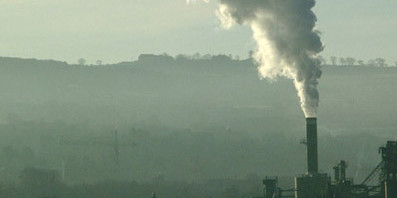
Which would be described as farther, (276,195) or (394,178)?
(276,195)

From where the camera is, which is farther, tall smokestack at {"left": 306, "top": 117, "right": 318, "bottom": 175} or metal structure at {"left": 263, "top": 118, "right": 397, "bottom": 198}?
tall smokestack at {"left": 306, "top": 117, "right": 318, "bottom": 175}

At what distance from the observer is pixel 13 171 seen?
151m

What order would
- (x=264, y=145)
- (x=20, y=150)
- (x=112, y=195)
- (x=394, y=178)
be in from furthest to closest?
1. (x=264, y=145)
2. (x=20, y=150)
3. (x=112, y=195)
4. (x=394, y=178)

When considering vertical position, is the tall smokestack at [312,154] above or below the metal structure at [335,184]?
above

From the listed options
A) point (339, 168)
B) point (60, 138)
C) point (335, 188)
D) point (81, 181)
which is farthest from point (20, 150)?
point (335, 188)

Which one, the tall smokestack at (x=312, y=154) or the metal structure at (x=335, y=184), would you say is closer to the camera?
the metal structure at (x=335, y=184)

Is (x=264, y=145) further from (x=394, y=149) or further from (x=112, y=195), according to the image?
(x=394, y=149)

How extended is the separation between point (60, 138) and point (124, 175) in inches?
1334

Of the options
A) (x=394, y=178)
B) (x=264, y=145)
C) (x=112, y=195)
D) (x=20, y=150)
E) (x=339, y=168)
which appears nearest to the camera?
(x=394, y=178)

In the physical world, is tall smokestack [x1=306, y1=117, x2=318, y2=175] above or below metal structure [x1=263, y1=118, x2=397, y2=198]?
above

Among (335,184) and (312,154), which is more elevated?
(312,154)

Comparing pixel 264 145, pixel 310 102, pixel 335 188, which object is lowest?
pixel 335 188

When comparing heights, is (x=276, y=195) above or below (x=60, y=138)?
below

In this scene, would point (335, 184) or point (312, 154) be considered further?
point (312, 154)
